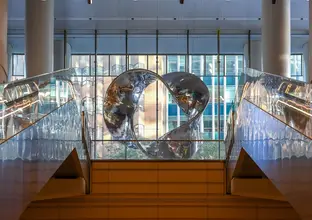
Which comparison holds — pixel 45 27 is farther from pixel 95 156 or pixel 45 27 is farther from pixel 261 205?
pixel 261 205

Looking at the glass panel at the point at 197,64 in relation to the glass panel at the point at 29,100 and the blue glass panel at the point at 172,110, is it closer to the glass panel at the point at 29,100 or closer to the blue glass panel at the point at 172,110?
the blue glass panel at the point at 172,110

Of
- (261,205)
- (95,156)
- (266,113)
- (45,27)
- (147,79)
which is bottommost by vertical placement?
(261,205)

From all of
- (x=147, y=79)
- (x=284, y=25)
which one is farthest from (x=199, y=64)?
(x=147, y=79)

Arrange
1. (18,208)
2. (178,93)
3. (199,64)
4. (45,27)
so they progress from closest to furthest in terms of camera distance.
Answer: (18,208), (178,93), (45,27), (199,64)

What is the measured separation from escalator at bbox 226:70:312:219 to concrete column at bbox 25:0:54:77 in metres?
7.93

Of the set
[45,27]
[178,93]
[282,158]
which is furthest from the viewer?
[45,27]

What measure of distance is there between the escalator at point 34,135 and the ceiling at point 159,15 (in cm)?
1082

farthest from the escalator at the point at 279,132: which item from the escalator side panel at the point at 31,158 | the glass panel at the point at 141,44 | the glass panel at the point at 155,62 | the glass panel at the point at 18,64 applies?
the glass panel at the point at 18,64

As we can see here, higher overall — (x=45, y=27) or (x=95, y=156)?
(x=45, y=27)

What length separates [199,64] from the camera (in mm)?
27422

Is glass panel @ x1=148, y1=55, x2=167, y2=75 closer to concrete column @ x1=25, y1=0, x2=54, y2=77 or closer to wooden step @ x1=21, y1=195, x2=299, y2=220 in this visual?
concrete column @ x1=25, y1=0, x2=54, y2=77

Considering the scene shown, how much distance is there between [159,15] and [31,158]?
58.4ft

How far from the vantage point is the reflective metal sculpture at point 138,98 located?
15.3 m

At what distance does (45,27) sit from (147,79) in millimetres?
4519
